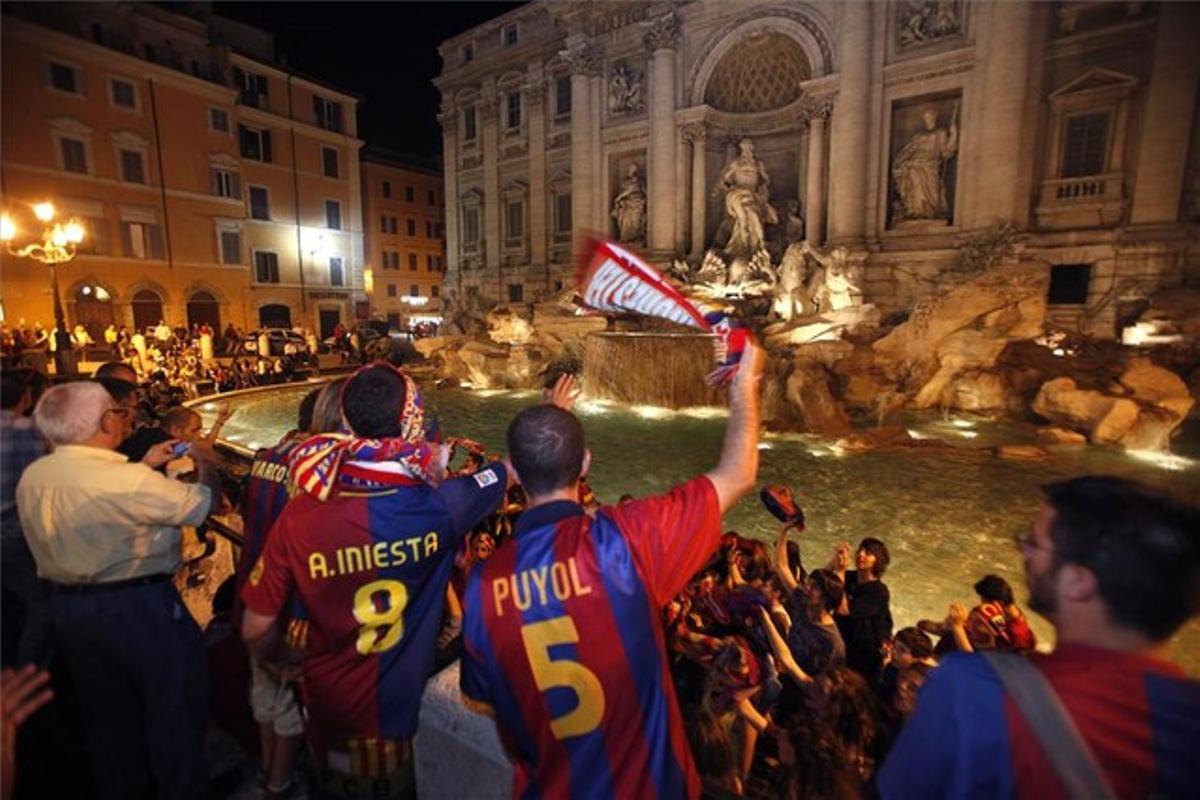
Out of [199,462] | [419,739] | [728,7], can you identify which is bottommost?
[419,739]

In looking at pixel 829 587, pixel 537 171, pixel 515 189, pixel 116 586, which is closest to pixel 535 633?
pixel 116 586

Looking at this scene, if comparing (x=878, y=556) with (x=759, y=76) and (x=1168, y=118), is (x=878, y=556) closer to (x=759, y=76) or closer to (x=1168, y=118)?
(x=1168, y=118)

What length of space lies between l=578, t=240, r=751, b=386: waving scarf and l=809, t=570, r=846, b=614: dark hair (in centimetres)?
216

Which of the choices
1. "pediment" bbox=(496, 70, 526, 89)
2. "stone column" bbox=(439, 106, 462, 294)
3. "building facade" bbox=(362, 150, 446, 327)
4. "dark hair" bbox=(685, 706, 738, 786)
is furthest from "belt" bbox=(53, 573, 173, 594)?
"building facade" bbox=(362, 150, 446, 327)

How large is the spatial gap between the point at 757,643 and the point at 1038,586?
2418mm

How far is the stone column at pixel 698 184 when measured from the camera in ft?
68.6

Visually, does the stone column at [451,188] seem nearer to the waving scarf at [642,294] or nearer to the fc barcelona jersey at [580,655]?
the waving scarf at [642,294]

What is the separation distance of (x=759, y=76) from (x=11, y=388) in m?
22.3

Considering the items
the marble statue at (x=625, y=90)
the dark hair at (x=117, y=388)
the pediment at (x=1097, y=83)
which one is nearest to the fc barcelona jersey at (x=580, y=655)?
the dark hair at (x=117, y=388)

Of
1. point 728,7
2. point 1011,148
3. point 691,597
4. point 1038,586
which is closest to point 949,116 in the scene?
point 1011,148

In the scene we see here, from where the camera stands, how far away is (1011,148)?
15.7 m

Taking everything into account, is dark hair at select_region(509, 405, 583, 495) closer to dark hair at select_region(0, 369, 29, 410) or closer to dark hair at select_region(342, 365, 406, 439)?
dark hair at select_region(342, 365, 406, 439)

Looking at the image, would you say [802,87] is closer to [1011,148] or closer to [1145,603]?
[1011,148]

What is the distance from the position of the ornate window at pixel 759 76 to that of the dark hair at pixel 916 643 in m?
20.1
